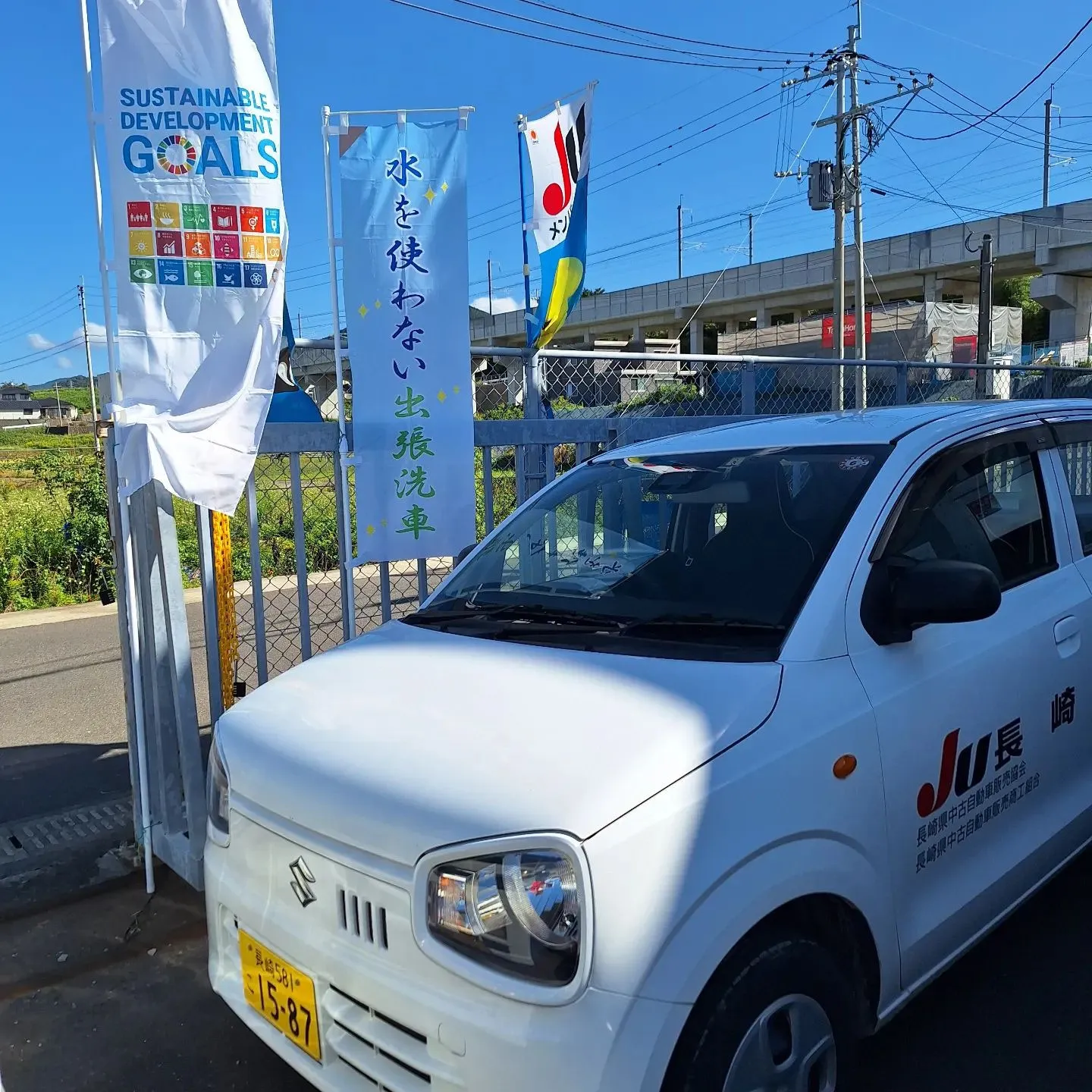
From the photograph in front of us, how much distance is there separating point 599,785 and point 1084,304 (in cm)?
4797

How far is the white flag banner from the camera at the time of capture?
10.4 feet

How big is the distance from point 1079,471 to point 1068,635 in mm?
1139

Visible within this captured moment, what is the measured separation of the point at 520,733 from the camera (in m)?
1.92

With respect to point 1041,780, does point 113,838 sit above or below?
below

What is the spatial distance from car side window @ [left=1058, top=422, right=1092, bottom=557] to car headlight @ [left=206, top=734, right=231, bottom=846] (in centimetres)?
282

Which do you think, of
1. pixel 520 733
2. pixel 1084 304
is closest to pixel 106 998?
pixel 520 733

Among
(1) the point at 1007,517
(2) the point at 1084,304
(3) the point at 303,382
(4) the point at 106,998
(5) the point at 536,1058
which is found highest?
(2) the point at 1084,304

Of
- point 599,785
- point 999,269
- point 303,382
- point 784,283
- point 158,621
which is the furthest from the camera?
point 784,283

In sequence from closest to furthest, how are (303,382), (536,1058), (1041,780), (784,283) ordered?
(536,1058), (1041,780), (303,382), (784,283)

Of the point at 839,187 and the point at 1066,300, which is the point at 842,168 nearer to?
the point at 839,187

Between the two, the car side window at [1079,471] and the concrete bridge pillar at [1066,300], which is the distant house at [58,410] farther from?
the car side window at [1079,471]

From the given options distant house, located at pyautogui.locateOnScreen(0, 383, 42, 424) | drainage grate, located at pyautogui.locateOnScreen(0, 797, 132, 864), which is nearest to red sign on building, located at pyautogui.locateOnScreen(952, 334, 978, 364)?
drainage grate, located at pyautogui.locateOnScreen(0, 797, 132, 864)

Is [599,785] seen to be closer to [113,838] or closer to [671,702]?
[671,702]

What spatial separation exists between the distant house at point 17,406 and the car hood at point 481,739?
103481 mm
